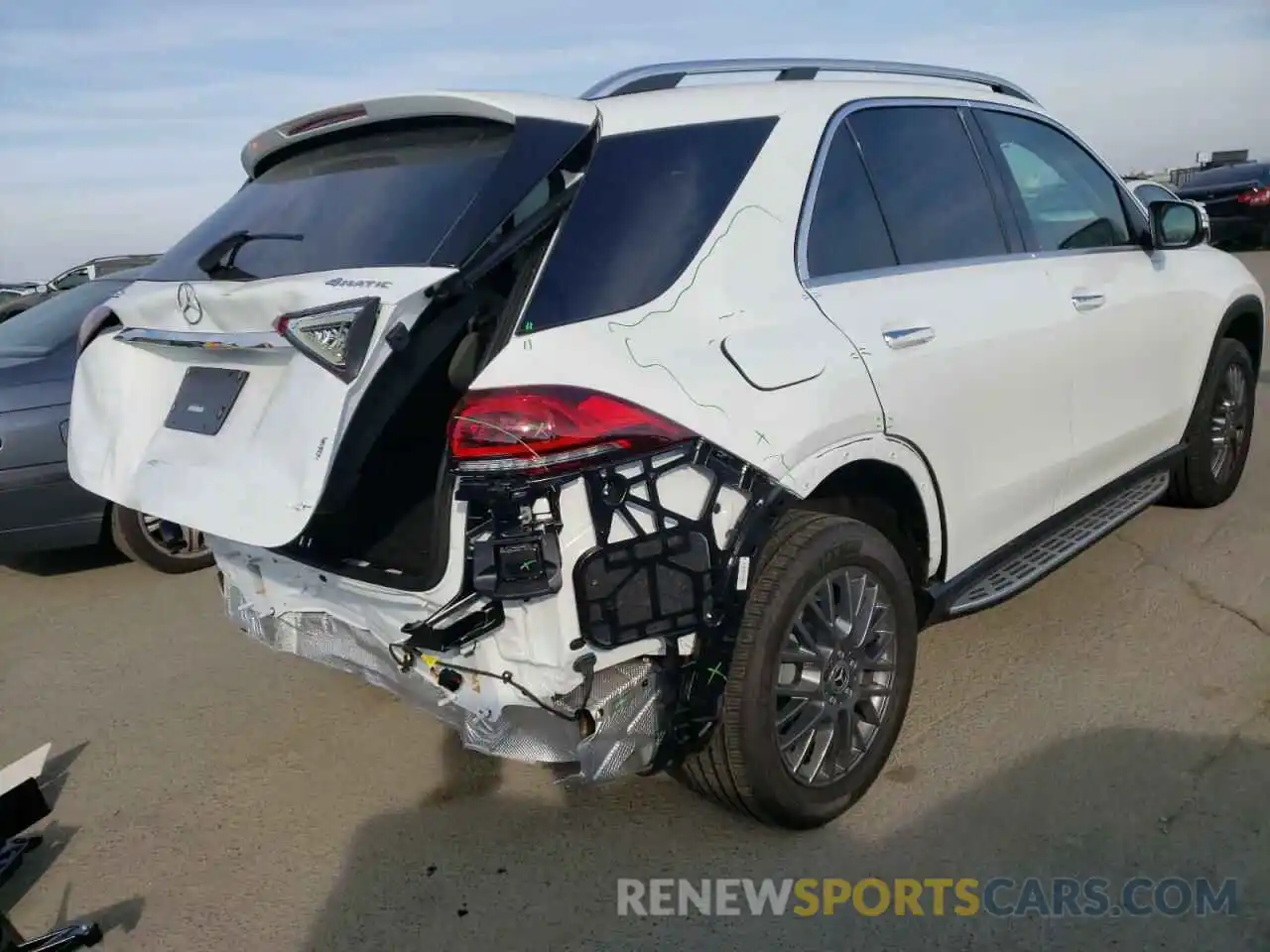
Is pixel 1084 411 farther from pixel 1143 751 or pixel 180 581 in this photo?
pixel 180 581

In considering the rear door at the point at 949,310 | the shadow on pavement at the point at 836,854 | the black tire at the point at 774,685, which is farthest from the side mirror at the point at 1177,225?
the black tire at the point at 774,685

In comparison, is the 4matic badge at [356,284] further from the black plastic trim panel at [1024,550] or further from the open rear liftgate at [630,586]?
the black plastic trim panel at [1024,550]

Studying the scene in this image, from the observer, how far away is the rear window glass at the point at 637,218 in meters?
2.36

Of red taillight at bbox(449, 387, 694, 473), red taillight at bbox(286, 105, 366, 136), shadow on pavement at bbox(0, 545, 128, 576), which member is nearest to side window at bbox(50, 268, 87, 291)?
shadow on pavement at bbox(0, 545, 128, 576)

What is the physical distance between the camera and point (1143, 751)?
123 inches

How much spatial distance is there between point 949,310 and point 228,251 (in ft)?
6.79

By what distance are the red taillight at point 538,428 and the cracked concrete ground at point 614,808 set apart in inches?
48.7

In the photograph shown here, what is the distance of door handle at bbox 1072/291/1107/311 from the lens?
3727 millimetres

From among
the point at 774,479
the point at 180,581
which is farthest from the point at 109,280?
the point at 774,479

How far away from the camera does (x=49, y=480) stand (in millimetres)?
4914

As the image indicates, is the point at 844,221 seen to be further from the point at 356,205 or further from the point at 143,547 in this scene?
the point at 143,547

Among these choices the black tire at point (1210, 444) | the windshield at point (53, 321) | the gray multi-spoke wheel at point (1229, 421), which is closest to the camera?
the black tire at point (1210, 444)

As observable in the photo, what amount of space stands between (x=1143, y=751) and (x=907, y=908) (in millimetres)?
1022

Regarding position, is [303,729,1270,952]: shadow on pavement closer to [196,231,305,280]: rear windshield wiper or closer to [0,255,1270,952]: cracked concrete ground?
[0,255,1270,952]: cracked concrete ground
